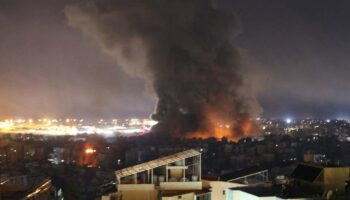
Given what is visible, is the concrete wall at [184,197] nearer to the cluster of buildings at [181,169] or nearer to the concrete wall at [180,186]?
the cluster of buildings at [181,169]

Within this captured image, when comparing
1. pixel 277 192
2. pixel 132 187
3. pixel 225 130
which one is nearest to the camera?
pixel 277 192

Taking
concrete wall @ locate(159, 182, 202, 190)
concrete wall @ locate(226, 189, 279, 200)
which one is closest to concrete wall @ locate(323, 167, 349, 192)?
concrete wall @ locate(226, 189, 279, 200)

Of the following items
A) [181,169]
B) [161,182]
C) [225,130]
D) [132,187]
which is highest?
[225,130]

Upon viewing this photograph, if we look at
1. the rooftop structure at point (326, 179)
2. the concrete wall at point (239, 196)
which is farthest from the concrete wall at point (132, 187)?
the rooftop structure at point (326, 179)

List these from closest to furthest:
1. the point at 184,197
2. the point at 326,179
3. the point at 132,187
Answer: the point at 184,197 → the point at 326,179 → the point at 132,187

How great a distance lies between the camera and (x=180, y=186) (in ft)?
46.4

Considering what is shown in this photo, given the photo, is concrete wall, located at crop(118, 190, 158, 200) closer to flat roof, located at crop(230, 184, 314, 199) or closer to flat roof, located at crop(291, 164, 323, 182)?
flat roof, located at crop(230, 184, 314, 199)

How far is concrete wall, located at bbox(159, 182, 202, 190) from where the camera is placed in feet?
46.0

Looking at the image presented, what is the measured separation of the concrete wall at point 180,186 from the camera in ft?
46.0

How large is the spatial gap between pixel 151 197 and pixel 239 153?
29.3 meters

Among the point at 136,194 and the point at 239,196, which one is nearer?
the point at 239,196

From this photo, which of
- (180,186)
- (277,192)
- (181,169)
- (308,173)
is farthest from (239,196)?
(308,173)

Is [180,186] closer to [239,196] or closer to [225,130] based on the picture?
[239,196]

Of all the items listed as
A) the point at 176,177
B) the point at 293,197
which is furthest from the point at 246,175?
the point at 293,197
